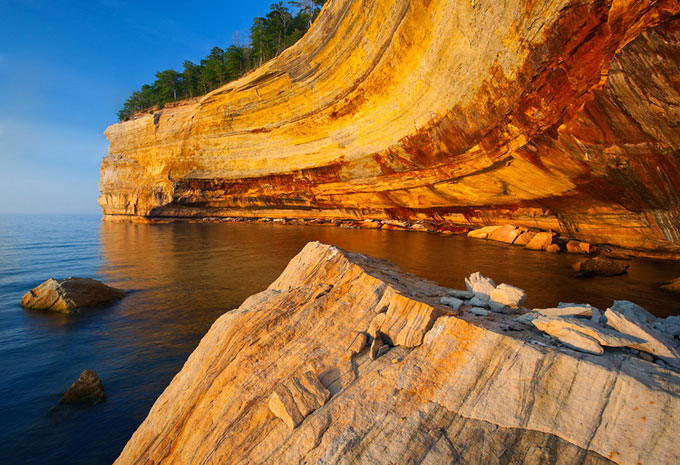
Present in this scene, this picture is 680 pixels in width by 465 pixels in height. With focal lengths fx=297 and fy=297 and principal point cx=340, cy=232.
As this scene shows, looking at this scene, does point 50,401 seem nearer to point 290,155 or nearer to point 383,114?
point 383,114

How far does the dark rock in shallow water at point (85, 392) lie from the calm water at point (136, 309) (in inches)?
6.3

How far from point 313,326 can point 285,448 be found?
130cm

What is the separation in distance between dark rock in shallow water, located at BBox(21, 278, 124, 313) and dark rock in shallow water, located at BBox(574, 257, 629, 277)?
1540 centimetres

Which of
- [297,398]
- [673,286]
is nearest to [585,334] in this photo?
[297,398]

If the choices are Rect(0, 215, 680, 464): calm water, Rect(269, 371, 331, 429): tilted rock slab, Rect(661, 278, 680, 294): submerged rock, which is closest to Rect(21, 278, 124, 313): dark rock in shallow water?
Answer: Rect(0, 215, 680, 464): calm water

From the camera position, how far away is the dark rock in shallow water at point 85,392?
4.57m

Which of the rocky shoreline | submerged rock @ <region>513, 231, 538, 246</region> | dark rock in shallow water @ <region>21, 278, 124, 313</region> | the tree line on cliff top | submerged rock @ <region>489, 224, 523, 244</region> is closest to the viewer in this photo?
dark rock in shallow water @ <region>21, 278, 124, 313</region>

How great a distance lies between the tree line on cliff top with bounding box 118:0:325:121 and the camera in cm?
3638

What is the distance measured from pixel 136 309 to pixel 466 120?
14.1m

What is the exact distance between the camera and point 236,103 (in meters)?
26.4

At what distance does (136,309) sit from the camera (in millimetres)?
8266

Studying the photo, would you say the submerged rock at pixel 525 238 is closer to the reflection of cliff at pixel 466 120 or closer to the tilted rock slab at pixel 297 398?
Result: the reflection of cliff at pixel 466 120

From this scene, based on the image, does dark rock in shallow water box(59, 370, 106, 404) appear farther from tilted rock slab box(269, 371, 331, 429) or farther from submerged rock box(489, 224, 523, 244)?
submerged rock box(489, 224, 523, 244)

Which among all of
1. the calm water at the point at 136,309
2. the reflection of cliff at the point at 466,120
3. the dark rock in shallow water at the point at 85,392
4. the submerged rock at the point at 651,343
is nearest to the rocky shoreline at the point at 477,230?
the reflection of cliff at the point at 466,120
